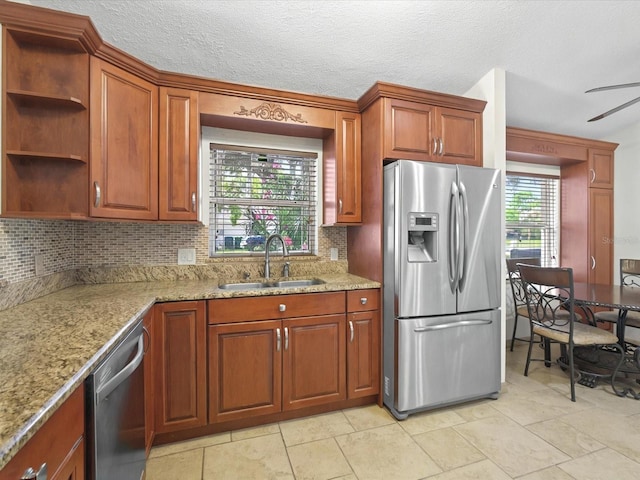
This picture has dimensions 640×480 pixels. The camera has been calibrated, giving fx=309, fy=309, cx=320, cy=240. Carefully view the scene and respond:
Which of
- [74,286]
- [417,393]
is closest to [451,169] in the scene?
[417,393]

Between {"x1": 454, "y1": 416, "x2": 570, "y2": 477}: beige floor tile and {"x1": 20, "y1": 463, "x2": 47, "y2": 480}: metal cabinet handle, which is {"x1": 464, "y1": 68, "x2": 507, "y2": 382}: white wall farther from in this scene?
{"x1": 20, "y1": 463, "x2": 47, "y2": 480}: metal cabinet handle

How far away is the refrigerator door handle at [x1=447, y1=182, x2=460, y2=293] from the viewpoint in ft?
6.93

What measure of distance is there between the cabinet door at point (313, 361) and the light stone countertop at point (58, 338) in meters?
0.25

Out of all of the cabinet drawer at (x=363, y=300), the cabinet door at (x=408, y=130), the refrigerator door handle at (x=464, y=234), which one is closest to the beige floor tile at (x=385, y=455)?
the cabinet drawer at (x=363, y=300)

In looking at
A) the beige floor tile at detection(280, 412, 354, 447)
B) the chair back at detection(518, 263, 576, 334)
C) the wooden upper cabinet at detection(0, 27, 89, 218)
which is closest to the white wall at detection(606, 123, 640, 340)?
the chair back at detection(518, 263, 576, 334)

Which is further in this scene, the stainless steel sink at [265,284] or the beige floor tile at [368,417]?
the stainless steel sink at [265,284]

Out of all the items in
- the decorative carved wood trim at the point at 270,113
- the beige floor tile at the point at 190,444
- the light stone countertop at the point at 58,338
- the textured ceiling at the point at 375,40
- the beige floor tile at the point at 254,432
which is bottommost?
the beige floor tile at the point at 190,444

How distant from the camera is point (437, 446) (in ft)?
5.98

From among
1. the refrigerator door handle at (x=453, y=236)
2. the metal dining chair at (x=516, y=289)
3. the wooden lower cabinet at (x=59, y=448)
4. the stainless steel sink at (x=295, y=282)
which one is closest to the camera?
the wooden lower cabinet at (x=59, y=448)

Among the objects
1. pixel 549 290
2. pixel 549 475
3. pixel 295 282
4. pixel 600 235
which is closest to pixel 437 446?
pixel 549 475

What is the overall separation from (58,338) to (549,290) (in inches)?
127

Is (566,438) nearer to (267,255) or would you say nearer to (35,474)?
(267,255)

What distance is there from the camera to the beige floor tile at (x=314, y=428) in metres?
1.91

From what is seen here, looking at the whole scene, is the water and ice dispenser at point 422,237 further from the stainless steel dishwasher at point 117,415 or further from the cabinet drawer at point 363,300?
the stainless steel dishwasher at point 117,415
